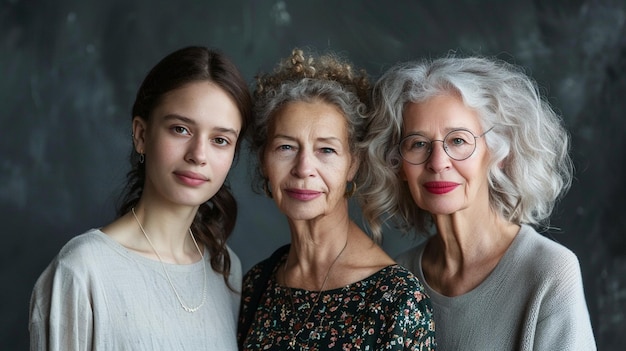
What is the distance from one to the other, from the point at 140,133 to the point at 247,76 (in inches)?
66.0

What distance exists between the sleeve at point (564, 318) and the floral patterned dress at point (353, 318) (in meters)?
0.37

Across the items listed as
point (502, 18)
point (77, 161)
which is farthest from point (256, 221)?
point (502, 18)

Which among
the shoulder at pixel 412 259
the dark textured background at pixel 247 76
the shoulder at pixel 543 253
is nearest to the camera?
the shoulder at pixel 543 253

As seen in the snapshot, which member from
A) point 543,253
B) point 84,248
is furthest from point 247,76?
point 543,253

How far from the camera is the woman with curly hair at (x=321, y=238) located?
124 inches

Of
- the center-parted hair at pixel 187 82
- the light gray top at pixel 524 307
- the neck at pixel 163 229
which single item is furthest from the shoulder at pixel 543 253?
the neck at pixel 163 229

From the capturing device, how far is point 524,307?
3215 millimetres

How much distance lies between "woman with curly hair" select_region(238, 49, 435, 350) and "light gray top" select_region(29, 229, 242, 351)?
0.79 feet

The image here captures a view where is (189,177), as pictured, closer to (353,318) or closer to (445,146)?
(353,318)

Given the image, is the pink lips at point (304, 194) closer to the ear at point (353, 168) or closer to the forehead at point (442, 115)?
the ear at point (353, 168)

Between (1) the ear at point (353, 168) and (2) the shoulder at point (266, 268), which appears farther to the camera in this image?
(2) the shoulder at point (266, 268)

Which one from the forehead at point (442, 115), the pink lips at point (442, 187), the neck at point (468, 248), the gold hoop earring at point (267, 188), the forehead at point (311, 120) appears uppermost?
the forehead at point (442, 115)

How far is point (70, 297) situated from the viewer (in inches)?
117

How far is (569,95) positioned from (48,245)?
9.01 ft
